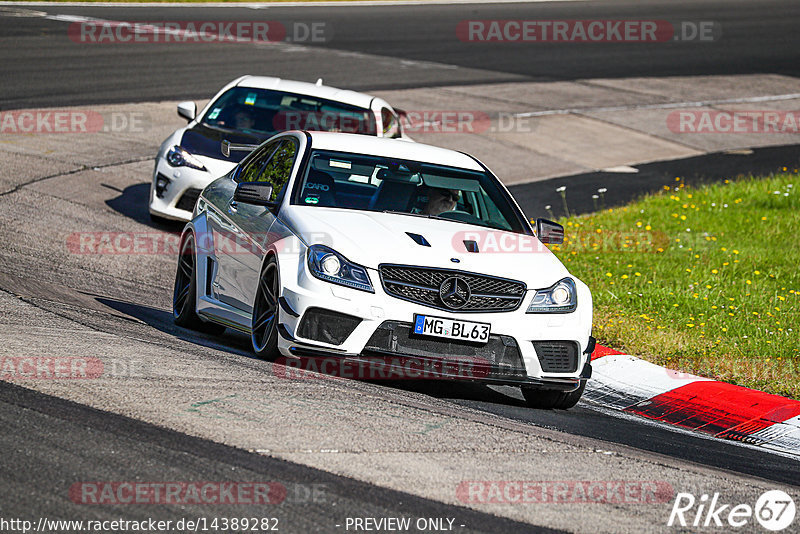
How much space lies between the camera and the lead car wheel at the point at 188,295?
29.9ft

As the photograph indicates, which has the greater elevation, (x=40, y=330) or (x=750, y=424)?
(x=40, y=330)

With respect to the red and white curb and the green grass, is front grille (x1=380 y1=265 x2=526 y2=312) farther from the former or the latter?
the green grass

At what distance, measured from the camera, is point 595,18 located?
40531 millimetres

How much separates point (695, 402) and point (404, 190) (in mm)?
2601

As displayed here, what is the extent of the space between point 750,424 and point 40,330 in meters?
4.74

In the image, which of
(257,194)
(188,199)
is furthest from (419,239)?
(188,199)

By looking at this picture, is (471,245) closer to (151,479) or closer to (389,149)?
(389,149)

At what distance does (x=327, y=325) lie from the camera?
7.26m

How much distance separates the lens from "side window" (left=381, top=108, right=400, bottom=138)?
14641 millimetres

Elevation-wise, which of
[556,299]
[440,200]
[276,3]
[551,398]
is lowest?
[551,398]

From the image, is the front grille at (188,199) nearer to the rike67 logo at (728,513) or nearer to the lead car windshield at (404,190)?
the lead car windshield at (404,190)

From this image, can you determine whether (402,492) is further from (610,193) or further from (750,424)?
(610,193)

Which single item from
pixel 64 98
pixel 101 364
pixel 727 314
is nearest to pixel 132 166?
pixel 64 98

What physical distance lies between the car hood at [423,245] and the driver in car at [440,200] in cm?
24
